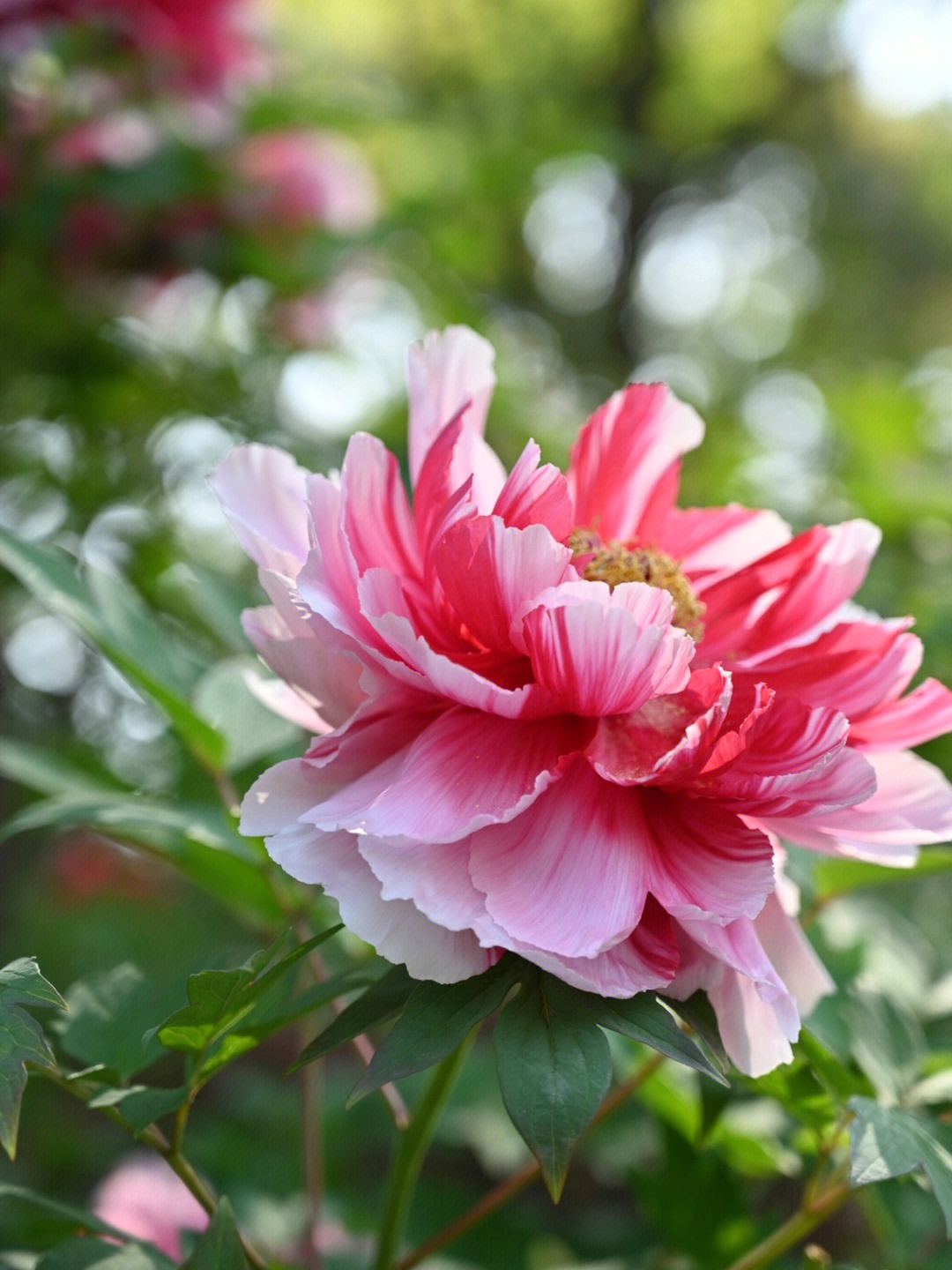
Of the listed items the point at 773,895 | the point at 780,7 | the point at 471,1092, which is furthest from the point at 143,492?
the point at 780,7

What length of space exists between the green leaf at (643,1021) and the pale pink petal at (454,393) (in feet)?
0.65

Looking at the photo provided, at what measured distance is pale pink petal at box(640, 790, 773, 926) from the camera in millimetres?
375

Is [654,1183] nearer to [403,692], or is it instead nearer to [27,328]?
[403,692]

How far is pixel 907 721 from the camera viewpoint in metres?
0.44

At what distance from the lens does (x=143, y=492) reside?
49.1 inches

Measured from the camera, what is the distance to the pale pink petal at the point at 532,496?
1.33 feet

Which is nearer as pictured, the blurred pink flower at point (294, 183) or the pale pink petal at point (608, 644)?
the pale pink petal at point (608, 644)

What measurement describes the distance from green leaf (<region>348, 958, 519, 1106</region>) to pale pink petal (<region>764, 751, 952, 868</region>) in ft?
0.37

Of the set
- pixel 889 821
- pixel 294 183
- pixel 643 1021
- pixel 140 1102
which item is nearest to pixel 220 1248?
pixel 140 1102

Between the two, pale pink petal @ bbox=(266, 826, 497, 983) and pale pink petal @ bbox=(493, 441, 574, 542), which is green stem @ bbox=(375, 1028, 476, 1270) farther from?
pale pink petal @ bbox=(493, 441, 574, 542)

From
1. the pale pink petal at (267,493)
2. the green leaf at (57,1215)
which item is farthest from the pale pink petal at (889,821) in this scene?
the green leaf at (57,1215)

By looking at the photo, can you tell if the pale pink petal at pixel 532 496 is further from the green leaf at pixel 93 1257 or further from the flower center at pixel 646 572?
the green leaf at pixel 93 1257

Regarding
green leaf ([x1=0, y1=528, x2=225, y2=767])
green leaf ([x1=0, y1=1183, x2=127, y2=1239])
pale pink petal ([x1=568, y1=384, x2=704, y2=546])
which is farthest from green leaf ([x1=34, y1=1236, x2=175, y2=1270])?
pale pink petal ([x1=568, y1=384, x2=704, y2=546])

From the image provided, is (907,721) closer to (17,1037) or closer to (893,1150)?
(893,1150)
